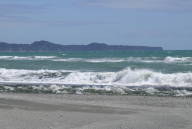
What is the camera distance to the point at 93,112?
1398 centimetres

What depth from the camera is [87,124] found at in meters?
12.0

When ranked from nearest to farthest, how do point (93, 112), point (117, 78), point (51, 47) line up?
point (93, 112)
point (117, 78)
point (51, 47)

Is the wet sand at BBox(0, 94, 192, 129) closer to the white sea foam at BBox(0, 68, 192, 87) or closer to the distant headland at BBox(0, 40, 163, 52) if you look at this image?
the white sea foam at BBox(0, 68, 192, 87)

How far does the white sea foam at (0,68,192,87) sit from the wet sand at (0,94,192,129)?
20.0ft

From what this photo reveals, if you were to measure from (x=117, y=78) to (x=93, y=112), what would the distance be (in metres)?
13.0

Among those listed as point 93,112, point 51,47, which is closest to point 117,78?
point 93,112

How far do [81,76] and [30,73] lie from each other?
4776 mm

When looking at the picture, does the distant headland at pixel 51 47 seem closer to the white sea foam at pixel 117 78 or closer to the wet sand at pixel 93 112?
the white sea foam at pixel 117 78

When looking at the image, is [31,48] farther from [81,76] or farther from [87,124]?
[87,124]

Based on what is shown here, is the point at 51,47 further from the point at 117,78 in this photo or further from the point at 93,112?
the point at 93,112

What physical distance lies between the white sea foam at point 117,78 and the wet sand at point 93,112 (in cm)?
608

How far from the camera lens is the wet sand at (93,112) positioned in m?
11.9

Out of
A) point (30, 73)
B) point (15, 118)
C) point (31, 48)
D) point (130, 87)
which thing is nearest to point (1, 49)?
point (31, 48)

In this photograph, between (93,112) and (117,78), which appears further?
(117,78)
